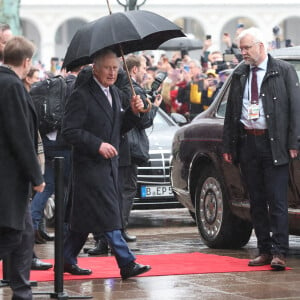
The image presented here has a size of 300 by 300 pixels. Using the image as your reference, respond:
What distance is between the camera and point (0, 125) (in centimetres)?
792

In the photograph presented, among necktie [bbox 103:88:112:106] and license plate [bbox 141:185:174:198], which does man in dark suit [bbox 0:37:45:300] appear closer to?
necktie [bbox 103:88:112:106]

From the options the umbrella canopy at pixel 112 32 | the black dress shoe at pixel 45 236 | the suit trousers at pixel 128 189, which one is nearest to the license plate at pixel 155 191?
the black dress shoe at pixel 45 236

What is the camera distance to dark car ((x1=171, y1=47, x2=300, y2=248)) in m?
11.6

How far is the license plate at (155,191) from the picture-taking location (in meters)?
15.0

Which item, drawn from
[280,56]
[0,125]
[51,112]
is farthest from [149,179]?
[0,125]

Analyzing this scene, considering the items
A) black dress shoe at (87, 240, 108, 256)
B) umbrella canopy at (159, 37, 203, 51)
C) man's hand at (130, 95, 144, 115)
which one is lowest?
umbrella canopy at (159, 37, 203, 51)

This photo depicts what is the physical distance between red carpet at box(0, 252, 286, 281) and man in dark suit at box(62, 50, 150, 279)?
437 millimetres

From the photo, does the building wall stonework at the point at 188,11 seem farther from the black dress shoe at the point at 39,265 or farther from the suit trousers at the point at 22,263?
the suit trousers at the point at 22,263

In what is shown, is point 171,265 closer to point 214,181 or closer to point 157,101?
point 214,181

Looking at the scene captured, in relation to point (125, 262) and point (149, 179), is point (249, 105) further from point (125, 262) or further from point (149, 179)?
point (149, 179)

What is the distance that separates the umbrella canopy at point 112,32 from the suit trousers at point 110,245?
4.29 ft

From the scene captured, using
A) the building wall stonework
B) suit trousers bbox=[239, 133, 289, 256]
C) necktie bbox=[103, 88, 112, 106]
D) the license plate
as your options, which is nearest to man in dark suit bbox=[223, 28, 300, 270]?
suit trousers bbox=[239, 133, 289, 256]

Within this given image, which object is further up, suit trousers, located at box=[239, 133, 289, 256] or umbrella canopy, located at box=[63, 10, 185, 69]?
umbrella canopy, located at box=[63, 10, 185, 69]

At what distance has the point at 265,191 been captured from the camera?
35.1 ft
